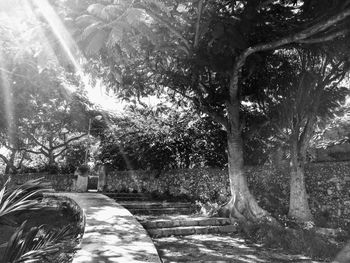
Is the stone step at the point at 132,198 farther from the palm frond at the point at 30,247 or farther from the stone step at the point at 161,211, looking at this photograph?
the palm frond at the point at 30,247

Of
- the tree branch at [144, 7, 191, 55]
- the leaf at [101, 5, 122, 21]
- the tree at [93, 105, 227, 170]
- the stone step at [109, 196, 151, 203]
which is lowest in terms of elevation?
the stone step at [109, 196, 151, 203]

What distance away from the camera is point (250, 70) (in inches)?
347

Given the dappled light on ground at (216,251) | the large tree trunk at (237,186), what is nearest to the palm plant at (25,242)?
the dappled light on ground at (216,251)

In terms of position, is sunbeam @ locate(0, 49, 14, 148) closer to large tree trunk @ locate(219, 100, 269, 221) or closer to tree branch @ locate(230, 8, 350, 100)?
tree branch @ locate(230, 8, 350, 100)

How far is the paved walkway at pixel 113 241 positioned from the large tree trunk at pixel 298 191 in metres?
4.57

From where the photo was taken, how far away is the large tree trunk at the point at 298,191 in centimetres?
827

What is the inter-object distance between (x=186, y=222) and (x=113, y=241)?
3.07m

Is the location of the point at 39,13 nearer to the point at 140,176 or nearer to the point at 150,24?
the point at 150,24

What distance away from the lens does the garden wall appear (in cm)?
863

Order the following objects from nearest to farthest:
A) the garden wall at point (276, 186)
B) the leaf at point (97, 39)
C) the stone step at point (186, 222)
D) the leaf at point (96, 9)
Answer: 1. the leaf at point (96, 9)
2. the leaf at point (97, 39)
3. the stone step at point (186, 222)
4. the garden wall at point (276, 186)

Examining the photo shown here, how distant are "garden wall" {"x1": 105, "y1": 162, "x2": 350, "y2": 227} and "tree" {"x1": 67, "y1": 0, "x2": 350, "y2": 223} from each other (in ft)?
5.18

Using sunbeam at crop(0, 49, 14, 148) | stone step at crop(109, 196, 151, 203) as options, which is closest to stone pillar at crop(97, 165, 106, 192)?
stone step at crop(109, 196, 151, 203)

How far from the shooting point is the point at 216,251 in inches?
237

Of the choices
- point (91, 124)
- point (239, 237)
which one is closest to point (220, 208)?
point (239, 237)
